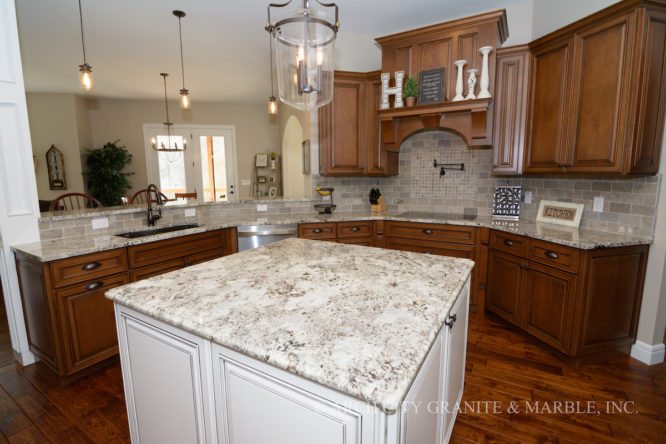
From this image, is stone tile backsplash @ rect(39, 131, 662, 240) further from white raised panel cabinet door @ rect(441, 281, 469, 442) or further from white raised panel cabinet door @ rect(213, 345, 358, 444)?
white raised panel cabinet door @ rect(213, 345, 358, 444)

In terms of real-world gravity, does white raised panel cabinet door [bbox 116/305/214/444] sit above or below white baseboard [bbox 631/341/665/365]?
above

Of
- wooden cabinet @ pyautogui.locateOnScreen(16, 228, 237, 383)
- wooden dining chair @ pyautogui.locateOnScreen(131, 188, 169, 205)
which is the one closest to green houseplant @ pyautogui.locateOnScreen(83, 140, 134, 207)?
wooden dining chair @ pyautogui.locateOnScreen(131, 188, 169, 205)

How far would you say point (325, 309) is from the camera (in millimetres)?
1062

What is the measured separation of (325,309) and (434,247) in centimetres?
238

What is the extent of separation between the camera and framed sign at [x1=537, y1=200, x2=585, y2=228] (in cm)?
272

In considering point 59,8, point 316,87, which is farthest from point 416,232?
point 59,8

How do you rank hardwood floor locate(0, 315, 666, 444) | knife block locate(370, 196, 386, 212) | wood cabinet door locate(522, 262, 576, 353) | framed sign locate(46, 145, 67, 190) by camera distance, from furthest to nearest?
framed sign locate(46, 145, 67, 190) → knife block locate(370, 196, 386, 212) → wood cabinet door locate(522, 262, 576, 353) → hardwood floor locate(0, 315, 666, 444)

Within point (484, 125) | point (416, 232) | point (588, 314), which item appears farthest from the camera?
point (416, 232)

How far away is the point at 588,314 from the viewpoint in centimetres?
221

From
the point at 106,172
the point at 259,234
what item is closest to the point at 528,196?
the point at 259,234

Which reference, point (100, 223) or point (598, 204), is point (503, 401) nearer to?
point (598, 204)

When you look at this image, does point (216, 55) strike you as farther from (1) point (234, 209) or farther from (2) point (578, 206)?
(2) point (578, 206)

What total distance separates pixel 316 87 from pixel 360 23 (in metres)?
2.72

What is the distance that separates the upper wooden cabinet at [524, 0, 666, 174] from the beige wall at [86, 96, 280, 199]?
588cm
